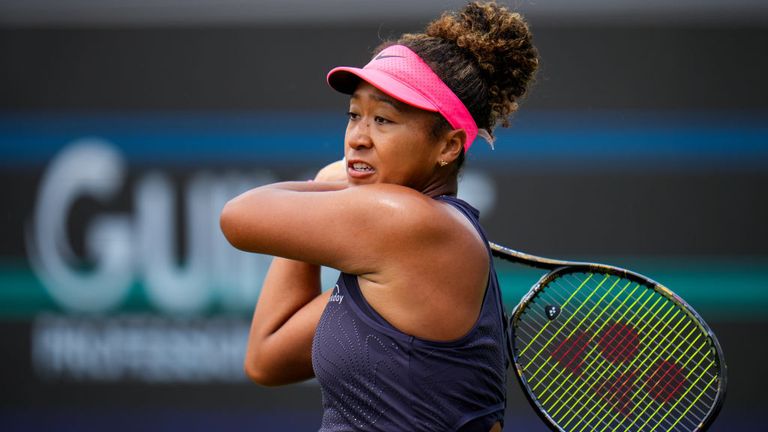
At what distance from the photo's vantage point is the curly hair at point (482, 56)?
2223 millimetres

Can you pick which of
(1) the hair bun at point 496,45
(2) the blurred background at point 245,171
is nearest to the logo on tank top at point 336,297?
(1) the hair bun at point 496,45

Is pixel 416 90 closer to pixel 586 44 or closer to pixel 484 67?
pixel 484 67

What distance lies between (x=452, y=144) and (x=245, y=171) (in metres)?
3.11

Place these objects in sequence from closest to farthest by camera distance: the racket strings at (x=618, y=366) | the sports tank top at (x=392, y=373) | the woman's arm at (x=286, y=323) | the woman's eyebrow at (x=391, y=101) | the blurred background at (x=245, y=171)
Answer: the sports tank top at (x=392, y=373) < the woman's eyebrow at (x=391, y=101) < the woman's arm at (x=286, y=323) < the racket strings at (x=618, y=366) < the blurred background at (x=245, y=171)

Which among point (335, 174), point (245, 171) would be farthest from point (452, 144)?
point (245, 171)

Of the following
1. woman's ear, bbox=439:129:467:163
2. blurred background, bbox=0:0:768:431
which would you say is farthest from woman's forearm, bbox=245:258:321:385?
blurred background, bbox=0:0:768:431

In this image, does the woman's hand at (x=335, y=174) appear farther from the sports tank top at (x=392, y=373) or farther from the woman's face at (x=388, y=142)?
the sports tank top at (x=392, y=373)

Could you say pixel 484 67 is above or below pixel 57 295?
above

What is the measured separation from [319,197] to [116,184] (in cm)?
339

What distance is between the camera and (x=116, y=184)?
5309 millimetres

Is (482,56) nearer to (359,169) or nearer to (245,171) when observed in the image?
(359,169)

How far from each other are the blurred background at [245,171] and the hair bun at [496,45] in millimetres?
2749

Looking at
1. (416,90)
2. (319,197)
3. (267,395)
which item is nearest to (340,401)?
(319,197)

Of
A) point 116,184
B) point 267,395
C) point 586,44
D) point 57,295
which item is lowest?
point 267,395
